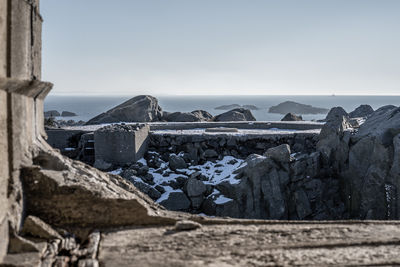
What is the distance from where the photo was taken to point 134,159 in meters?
17.4

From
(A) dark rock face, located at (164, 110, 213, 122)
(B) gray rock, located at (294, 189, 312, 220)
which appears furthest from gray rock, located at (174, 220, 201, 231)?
(A) dark rock face, located at (164, 110, 213, 122)

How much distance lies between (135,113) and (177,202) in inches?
494

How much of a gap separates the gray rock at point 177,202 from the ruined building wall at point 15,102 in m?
10.1

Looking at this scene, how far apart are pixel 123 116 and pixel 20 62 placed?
898 inches

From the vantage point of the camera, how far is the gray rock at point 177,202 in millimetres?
15875

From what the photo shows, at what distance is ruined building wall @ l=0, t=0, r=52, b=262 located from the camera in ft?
15.6

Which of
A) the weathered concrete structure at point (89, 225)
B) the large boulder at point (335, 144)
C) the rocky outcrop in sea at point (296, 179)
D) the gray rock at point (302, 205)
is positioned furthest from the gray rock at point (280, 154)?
the weathered concrete structure at point (89, 225)

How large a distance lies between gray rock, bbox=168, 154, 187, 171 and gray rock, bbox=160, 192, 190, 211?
1.96 m

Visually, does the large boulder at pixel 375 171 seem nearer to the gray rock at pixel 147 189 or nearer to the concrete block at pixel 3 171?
the gray rock at pixel 147 189

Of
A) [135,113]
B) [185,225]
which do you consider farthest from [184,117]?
[185,225]

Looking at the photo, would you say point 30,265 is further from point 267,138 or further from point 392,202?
point 267,138

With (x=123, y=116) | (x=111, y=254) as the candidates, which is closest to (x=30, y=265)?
(x=111, y=254)

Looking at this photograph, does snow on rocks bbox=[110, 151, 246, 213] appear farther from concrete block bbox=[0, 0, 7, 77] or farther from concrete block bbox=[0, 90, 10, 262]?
concrete block bbox=[0, 0, 7, 77]

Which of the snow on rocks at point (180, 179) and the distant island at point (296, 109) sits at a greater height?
the distant island at point (296, 109)
